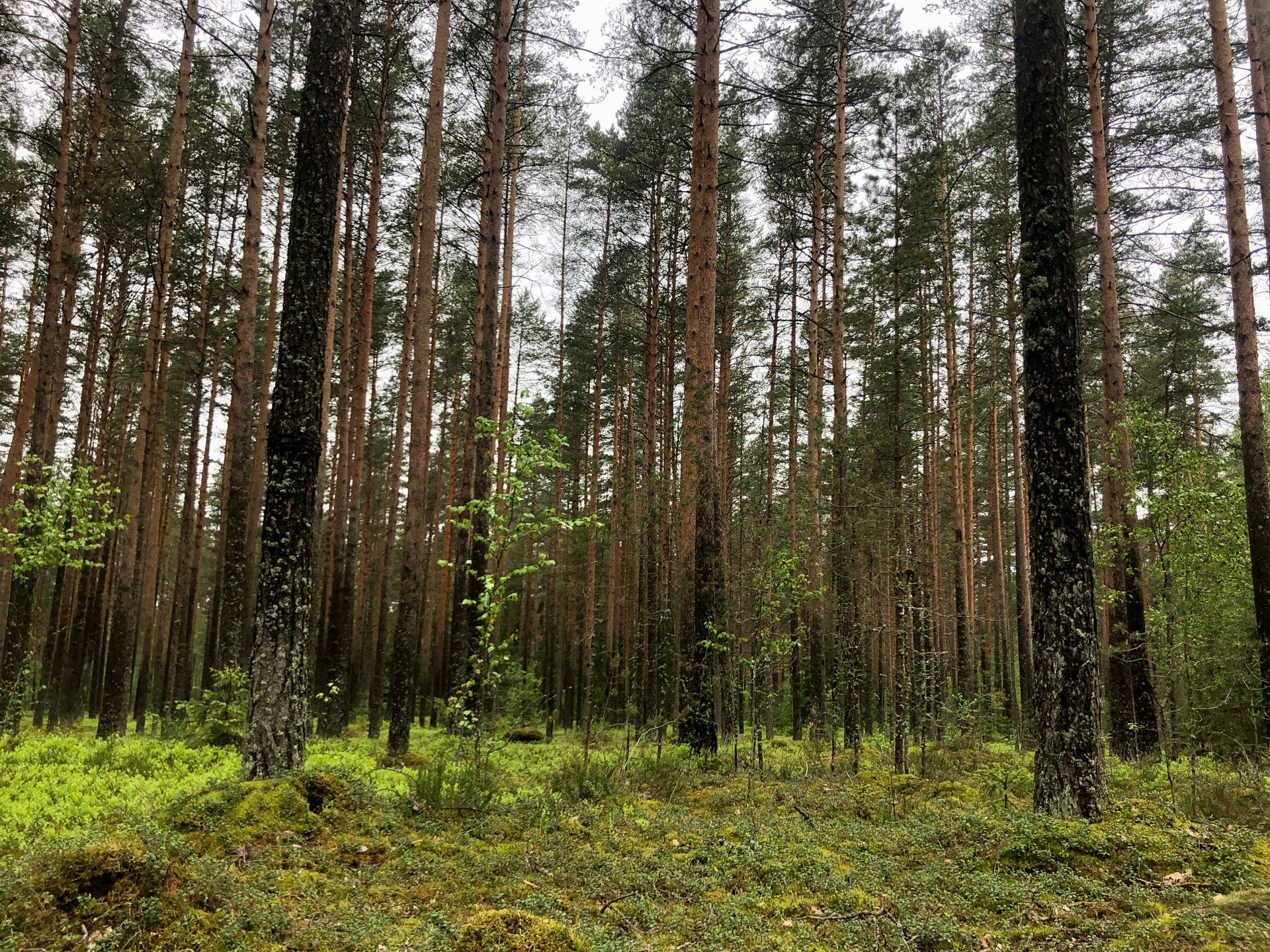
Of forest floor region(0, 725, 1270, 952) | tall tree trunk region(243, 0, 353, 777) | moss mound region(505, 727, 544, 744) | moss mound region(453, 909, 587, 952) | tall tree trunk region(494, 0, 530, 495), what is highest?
tall tree trunk region(494, 0, 530, 495)

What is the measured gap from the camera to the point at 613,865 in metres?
4.71

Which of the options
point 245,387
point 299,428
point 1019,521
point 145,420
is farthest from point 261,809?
point 1019,521

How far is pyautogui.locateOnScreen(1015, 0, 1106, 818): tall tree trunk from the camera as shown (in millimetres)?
5418

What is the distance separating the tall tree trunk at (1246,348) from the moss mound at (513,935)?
10.8 m

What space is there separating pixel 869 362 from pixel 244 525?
16.0 metres

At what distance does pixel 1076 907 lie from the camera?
12.6 ft

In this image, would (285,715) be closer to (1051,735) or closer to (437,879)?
(437,879)

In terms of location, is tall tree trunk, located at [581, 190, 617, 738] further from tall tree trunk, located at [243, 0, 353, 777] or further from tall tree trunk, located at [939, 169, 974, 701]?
tall tree trunk, located at [243, 0, 353, 777]

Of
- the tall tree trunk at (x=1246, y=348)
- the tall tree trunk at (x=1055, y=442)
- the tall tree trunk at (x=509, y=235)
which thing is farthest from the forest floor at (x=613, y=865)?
the tall tree trunk at (x=509, y=235)

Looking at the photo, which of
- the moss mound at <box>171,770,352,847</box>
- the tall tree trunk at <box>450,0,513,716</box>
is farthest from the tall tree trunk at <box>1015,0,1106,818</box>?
the tall tree trunk at <box>450,0,513,716</box>

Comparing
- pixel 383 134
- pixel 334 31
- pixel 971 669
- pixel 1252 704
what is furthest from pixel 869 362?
pixel 334 31

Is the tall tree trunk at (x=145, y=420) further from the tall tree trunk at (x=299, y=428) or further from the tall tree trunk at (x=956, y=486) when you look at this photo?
the tall tree trunk at (x=956, y=486)

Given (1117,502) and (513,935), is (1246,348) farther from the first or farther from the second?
(513,935)

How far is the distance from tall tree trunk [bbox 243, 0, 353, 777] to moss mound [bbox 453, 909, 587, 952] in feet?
11.7
